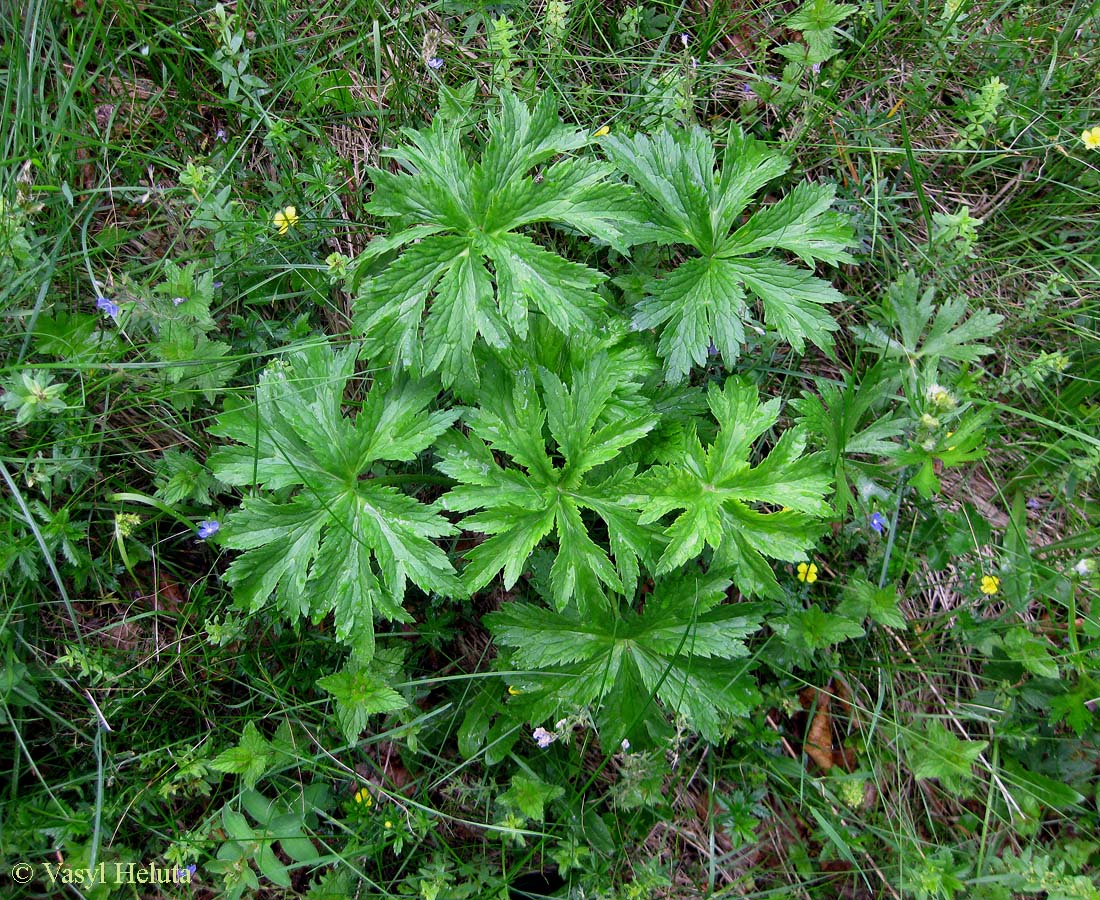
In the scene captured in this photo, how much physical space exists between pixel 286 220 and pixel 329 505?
1.28m

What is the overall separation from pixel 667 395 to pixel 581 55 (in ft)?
5.69

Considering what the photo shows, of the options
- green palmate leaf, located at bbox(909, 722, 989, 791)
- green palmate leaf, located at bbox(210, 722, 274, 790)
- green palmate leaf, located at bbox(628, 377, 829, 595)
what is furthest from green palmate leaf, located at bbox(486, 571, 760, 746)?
green palmate leaf, located at bbox(210, 722, 274, 790)

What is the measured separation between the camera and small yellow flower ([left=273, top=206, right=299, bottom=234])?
310cm

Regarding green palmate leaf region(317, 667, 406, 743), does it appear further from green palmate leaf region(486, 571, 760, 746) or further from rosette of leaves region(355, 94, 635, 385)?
rosette of leaves region(355, 94, 635, 385)

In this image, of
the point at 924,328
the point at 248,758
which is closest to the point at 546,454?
the point at 248,758

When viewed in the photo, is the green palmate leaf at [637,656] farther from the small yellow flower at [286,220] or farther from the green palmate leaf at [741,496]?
the small yellow flower at [286,220]

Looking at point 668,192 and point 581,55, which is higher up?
point 581,55

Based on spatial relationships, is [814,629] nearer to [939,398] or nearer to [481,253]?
[939,398]

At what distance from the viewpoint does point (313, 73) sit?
3.33 metres

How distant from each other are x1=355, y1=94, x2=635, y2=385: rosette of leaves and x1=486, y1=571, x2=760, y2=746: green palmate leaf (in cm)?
98

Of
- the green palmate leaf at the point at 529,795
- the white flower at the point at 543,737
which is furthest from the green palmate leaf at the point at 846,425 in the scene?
the green palmate leaf at the point at 529,795

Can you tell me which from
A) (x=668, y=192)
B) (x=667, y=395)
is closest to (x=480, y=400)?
(x=667, y=395)

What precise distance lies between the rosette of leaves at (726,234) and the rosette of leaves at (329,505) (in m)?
0.98

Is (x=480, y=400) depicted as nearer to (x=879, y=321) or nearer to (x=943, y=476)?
(x=879, y=321)
